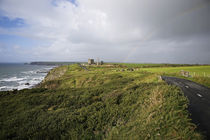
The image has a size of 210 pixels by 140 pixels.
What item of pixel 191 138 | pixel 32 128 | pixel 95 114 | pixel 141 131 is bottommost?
pixel 32 128

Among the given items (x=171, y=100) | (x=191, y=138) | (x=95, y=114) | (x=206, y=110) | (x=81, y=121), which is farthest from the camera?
(x=95, y=114)

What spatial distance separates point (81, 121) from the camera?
7.57 m

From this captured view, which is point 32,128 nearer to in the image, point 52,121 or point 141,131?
point 52,121

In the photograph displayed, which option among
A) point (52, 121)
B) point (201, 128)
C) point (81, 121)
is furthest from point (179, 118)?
point (52, 121)

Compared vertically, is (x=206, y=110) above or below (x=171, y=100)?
below

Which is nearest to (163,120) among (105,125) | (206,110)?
(105,125)

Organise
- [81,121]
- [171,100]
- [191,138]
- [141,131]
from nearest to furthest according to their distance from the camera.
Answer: [191,138], [141,131], [171,100], [81,121]

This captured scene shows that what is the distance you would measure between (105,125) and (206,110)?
7575 mm

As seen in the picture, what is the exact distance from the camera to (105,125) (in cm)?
697

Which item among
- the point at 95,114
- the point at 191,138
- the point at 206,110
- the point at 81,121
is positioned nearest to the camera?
the point at 191,138

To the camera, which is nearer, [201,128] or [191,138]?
[191,138]

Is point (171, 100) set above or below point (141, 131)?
above

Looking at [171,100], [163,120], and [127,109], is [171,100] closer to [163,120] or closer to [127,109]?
[163,120]

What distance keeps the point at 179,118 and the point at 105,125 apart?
4.61 m
